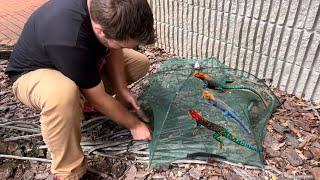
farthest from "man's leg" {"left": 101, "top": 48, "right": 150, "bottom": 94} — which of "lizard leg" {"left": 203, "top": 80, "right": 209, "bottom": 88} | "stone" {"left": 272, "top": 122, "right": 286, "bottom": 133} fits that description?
"stone" {"left": 272, "top": 122, "right": 286, "bottom": 133}

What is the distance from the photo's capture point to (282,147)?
2.54 metres

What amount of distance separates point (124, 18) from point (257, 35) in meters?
1.57

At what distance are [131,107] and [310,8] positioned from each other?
1441 millimetres

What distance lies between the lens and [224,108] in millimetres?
2541

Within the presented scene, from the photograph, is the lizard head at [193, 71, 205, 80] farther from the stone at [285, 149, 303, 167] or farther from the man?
the stone at [285, 149, 303, 167]

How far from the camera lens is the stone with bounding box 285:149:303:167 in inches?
94.8

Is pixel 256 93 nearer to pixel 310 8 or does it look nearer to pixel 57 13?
pixel 310 8

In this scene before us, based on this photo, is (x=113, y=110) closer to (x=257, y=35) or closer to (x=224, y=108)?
(x=224, y=108)

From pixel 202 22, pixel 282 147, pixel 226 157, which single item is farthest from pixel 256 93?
pixel 202 22

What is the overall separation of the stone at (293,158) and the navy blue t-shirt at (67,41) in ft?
4.49

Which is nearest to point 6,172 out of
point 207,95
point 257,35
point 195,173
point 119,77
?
point 119,77

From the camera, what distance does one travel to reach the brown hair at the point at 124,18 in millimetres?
1700

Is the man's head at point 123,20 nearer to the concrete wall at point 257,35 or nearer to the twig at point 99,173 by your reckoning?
the twig at point 99,173

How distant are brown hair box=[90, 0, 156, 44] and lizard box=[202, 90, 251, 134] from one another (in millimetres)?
958
